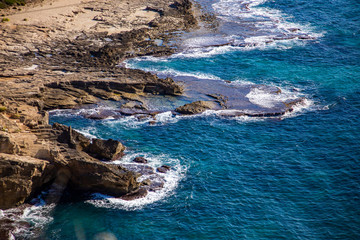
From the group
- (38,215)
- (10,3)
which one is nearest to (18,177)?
(38,215)

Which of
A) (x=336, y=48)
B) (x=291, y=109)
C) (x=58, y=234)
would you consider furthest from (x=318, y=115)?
(x=58, y=234)

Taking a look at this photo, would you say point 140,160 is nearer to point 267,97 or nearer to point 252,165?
point 252,165

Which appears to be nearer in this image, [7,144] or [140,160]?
[7,144]

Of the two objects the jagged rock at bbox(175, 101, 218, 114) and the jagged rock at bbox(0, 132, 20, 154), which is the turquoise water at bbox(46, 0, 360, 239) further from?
the jagged rock at bbox(0, 132, 20, 154)

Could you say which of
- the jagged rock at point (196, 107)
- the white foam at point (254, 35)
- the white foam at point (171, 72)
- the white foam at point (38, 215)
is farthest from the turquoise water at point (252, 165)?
the white foam at point (254, 35)

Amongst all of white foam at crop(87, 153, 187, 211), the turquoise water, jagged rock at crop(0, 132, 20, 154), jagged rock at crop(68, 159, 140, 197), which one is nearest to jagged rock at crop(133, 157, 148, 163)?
white foam at crop(87, 153, 187, 211)

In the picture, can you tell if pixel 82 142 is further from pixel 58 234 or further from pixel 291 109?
pixel 291 109

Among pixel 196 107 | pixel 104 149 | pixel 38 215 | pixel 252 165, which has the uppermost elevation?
pixel 104 149
